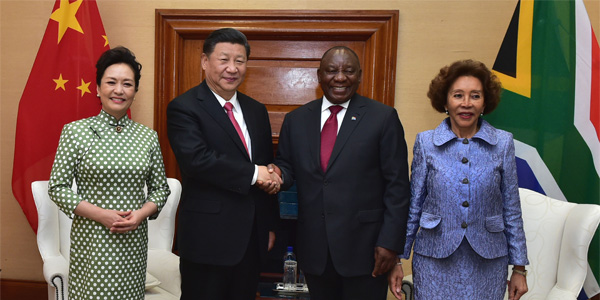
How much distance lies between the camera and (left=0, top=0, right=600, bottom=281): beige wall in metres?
3.33

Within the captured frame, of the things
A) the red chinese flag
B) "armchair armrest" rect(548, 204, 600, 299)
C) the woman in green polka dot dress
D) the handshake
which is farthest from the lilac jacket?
the red chinese flag

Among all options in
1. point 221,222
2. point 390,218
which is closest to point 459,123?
point 390,218

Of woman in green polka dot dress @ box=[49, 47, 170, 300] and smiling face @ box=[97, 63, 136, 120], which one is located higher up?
smiling face @ box=[97, 63, 136, 120]

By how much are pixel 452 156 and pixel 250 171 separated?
794 millimetres

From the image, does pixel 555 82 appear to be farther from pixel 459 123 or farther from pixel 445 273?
pixel 445 273

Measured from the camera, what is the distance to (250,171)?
2.04 metres

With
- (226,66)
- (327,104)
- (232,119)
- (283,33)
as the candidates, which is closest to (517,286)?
(327,104)

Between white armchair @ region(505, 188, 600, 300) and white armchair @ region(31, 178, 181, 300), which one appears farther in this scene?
white armchair @ region(31, 178, 181, 300)

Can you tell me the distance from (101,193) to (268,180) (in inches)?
25.7

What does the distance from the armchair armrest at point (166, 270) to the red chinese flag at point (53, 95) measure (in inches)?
38.6

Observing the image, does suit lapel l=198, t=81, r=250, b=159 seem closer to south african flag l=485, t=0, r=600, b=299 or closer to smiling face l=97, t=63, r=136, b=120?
smiling face l=97, t=63, r=136, b=120

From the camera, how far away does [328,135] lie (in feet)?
6.90

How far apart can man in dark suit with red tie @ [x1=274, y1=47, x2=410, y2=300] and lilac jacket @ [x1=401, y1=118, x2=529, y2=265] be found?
0.42 feet

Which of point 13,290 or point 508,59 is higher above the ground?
point 508,59
